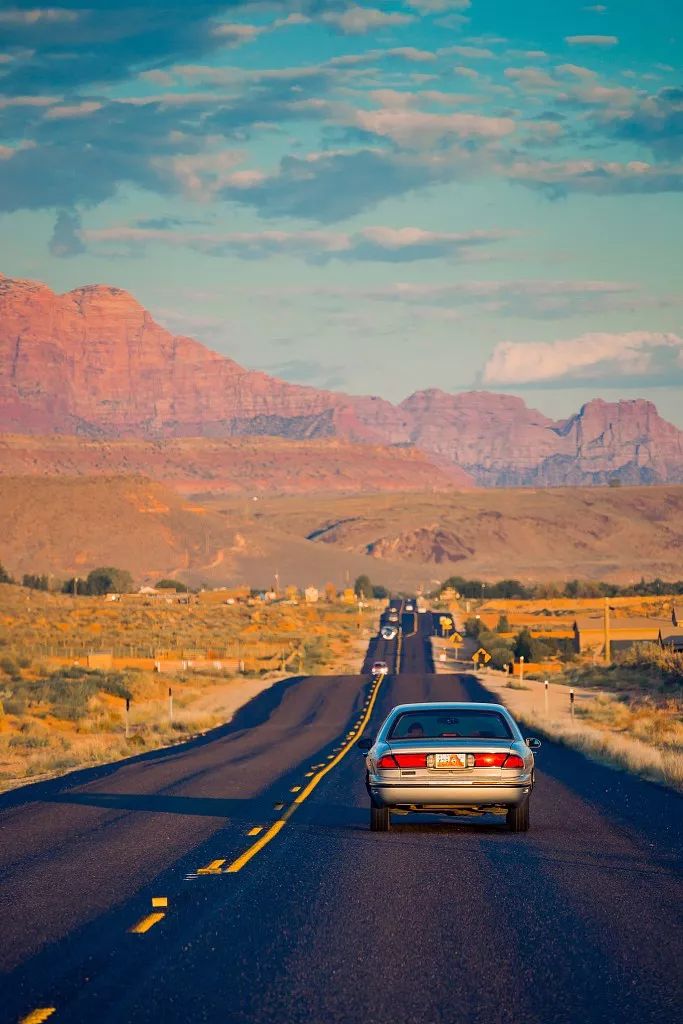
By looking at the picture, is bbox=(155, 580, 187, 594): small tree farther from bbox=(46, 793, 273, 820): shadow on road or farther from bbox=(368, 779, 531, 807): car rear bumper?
bbox=(368, 779, 531, 807): car rear bumper

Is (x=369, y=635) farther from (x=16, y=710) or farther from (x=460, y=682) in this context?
(x=16, y=710)

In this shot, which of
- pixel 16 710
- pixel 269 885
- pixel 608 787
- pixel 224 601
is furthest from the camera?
pixel 224 601

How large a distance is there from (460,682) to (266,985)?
2255 inches

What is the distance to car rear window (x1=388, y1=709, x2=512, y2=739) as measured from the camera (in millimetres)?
15461

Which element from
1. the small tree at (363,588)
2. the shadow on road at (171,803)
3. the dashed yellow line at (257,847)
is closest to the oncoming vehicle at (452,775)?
the dashed yellow line at (257,847)

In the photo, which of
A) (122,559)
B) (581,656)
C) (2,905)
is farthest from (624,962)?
(122,559)

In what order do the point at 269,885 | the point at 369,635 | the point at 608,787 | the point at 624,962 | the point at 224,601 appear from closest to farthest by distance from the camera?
the point at 624,962 < the point at 269,885 < the point at 608,787 < the point at 369,635 < the point at 224,601

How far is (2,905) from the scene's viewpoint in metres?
11.0

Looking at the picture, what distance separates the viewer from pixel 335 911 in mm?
10430

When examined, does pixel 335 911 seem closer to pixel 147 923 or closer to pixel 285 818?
pixel 147 923

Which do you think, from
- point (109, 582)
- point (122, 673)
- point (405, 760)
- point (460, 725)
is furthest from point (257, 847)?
point (109, 582)

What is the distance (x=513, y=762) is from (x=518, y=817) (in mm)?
869

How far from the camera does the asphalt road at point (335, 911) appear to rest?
770cm

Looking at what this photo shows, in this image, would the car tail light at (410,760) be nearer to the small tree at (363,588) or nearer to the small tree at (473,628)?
the small tree at (473,628)
